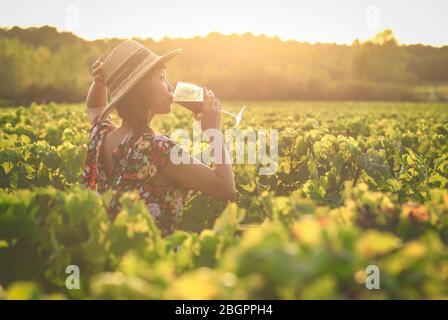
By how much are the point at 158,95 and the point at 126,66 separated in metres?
0.38

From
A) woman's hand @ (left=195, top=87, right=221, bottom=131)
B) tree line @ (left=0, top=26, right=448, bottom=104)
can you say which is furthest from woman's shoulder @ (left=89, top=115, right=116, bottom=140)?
tree line @ (left=0, top=26, right=448, bottom=104)

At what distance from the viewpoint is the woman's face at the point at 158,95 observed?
3398 millimetres

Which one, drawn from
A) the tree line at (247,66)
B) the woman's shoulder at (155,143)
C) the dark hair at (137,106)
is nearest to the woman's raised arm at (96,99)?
the dark hair at (137,106)

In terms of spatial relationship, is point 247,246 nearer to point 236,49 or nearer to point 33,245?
point 33,245

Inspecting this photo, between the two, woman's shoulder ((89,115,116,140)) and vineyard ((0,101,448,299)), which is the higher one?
woman's shoulder ((89,115,116,140))

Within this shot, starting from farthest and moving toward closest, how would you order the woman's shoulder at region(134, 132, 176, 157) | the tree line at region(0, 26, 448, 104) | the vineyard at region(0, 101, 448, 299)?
the tree line at region(0, 26, 448, 104), the woman's shoulder at region(134, 132, 176, 157), the vineyard at region(0, 101, 448, 299)

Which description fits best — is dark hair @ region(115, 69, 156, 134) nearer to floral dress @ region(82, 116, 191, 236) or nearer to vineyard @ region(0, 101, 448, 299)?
floral dress @ region(82, 116, 191, 236)

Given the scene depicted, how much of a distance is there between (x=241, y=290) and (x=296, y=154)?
5.05 m

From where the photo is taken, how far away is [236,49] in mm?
99938

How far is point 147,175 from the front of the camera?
325cm

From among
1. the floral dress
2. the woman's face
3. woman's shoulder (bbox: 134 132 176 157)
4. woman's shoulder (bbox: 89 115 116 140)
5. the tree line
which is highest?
the tree line

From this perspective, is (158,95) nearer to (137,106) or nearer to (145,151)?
(137,106)

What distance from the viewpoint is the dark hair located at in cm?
335
